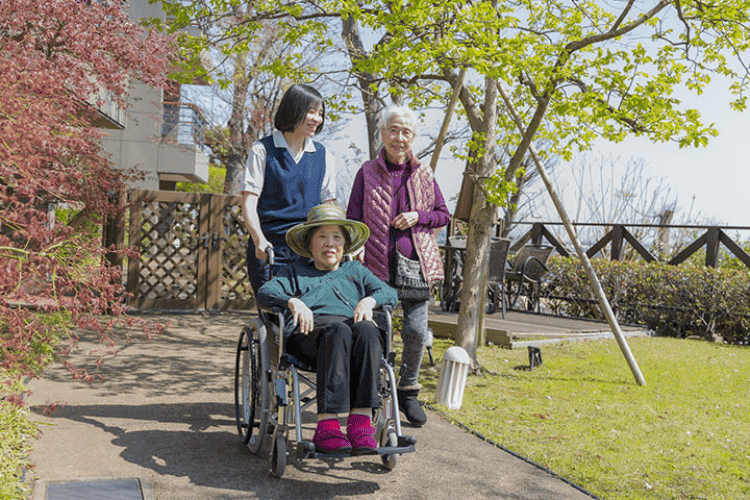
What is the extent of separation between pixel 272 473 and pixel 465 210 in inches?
128

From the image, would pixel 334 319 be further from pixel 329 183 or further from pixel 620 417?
pixel 620 417

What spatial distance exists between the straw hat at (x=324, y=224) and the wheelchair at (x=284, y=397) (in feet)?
0.49

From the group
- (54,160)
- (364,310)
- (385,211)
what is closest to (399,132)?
(385,211)

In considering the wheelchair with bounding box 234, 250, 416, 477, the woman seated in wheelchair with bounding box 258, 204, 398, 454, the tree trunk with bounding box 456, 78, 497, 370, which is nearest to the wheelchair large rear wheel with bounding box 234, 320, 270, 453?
the wheelchair with bounding box 234, 250, 416, 477

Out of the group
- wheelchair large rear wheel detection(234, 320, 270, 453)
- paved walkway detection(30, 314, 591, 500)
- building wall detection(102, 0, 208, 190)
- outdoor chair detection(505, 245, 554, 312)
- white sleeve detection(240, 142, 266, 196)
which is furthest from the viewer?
building wall detection(102, 0, 208, 190)

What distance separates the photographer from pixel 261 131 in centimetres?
1362

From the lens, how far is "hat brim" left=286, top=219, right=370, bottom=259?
2836mm

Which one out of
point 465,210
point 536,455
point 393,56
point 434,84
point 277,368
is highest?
point 434,84

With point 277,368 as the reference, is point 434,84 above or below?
above

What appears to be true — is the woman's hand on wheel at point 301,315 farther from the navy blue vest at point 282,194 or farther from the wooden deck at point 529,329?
the wooden deck at point 529,329

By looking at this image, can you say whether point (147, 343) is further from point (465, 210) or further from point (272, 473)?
point (272, 473)

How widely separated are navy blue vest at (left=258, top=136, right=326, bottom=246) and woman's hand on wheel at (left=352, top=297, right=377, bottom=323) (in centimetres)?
58

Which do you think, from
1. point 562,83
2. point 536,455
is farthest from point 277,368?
point 562,83

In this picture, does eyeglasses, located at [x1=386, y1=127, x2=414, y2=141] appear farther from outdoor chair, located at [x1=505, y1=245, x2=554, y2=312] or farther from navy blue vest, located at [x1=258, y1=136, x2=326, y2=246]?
outdoor chair, located at [x1=505, y1=245, x2=554, y2=312]
